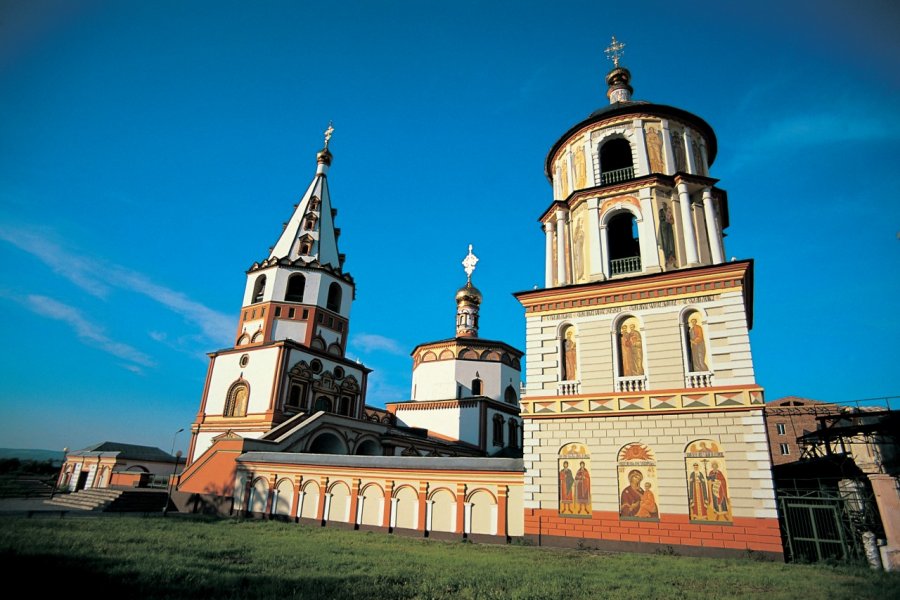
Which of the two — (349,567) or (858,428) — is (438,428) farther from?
(349,567)

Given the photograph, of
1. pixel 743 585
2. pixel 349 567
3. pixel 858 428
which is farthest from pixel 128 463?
pixel 858 428

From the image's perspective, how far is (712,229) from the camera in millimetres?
14516

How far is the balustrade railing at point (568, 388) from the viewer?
13.9 m

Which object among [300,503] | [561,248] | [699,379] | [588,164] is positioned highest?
[588,164]

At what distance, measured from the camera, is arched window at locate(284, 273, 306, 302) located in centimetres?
2780

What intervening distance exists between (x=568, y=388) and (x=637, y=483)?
3.06 metres

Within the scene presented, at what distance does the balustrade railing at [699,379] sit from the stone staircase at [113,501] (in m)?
20.3

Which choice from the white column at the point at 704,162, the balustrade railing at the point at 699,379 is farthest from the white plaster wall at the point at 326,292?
the balustrade railing at the point at 699,379

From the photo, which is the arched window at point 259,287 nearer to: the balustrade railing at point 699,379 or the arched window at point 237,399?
the arched window at point 237,399

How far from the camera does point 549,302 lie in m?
15.1

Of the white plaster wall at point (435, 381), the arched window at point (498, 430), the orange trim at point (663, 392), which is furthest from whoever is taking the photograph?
the white plaster wall at point (435, 381)

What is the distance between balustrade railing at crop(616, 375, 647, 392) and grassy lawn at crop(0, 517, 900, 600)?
13.8 feet

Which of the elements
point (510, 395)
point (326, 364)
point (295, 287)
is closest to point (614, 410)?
point (326, 364)

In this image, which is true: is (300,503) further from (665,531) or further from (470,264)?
(470,264)
